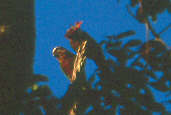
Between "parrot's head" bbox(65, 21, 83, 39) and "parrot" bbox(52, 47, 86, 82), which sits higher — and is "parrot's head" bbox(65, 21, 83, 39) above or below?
above

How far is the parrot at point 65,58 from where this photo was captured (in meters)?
2.18

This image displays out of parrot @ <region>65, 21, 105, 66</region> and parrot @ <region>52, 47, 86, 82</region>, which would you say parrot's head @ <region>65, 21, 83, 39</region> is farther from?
parrot @ <region>52, 47, 86, 82</region>

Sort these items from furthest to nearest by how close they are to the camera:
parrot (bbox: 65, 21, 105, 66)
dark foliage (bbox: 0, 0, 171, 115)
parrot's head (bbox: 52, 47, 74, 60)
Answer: parrot (bbox: 65, 21, 105, 66)
parrot's head (bbox: 52, 47, 74, 60)
dark foliage (bbox: 0, 0, 171, 115)

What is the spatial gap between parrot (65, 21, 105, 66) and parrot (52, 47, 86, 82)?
0.15 meters

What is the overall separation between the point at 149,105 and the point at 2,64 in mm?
1539

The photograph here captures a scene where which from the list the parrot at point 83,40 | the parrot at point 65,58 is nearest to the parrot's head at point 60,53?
the parrot at point 65,58

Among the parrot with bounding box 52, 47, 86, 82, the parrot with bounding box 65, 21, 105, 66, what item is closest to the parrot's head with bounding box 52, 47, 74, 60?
the parrot with bounding box 52, 47, 86, 82

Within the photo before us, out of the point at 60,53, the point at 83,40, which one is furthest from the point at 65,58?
the point at 83,40

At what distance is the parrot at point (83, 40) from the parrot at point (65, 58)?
154 mm

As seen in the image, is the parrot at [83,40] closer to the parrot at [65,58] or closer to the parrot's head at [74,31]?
the parrot's head at [74,31]

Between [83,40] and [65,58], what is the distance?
230 mm

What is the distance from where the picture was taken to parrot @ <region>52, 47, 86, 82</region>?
2.18m

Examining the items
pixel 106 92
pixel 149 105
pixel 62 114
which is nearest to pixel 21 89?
pixel 62 114

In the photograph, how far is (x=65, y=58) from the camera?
2.23 meters
